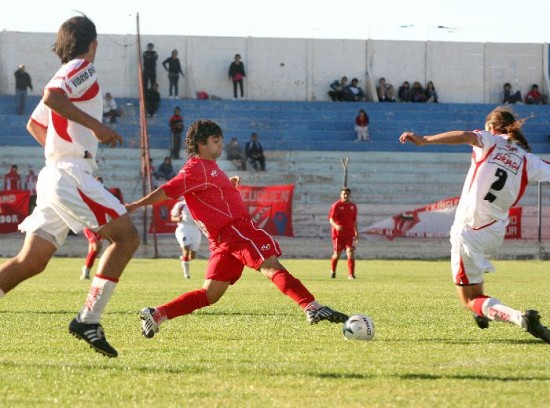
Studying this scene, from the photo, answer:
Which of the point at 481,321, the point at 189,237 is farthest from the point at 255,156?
the point at 481,321

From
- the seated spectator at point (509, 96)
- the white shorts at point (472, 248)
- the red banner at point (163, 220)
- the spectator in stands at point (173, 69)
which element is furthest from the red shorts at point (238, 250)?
the seated spectator at point (509, 96)

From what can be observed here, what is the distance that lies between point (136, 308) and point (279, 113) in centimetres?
3089

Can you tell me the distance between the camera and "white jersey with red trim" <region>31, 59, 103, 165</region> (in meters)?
7.34

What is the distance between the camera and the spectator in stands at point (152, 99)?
137 feet

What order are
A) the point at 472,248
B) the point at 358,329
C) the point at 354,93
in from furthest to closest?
the point at 354,93
the point at 472,248
the point at 358,329

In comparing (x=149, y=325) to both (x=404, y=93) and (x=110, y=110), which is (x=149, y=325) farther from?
(x=404, y=93)

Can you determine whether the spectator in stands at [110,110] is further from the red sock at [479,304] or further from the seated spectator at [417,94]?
the red sock at [479,304]

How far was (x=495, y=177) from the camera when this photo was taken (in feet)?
29.6

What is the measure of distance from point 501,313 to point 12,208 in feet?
87.4

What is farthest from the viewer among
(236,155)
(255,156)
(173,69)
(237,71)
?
(237,71)

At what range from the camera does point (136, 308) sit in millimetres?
13547

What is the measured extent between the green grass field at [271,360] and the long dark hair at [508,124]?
166 cm

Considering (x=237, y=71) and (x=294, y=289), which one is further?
(x=237, y=71)

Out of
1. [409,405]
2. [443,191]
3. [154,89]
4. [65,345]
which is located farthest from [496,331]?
[154,89]
